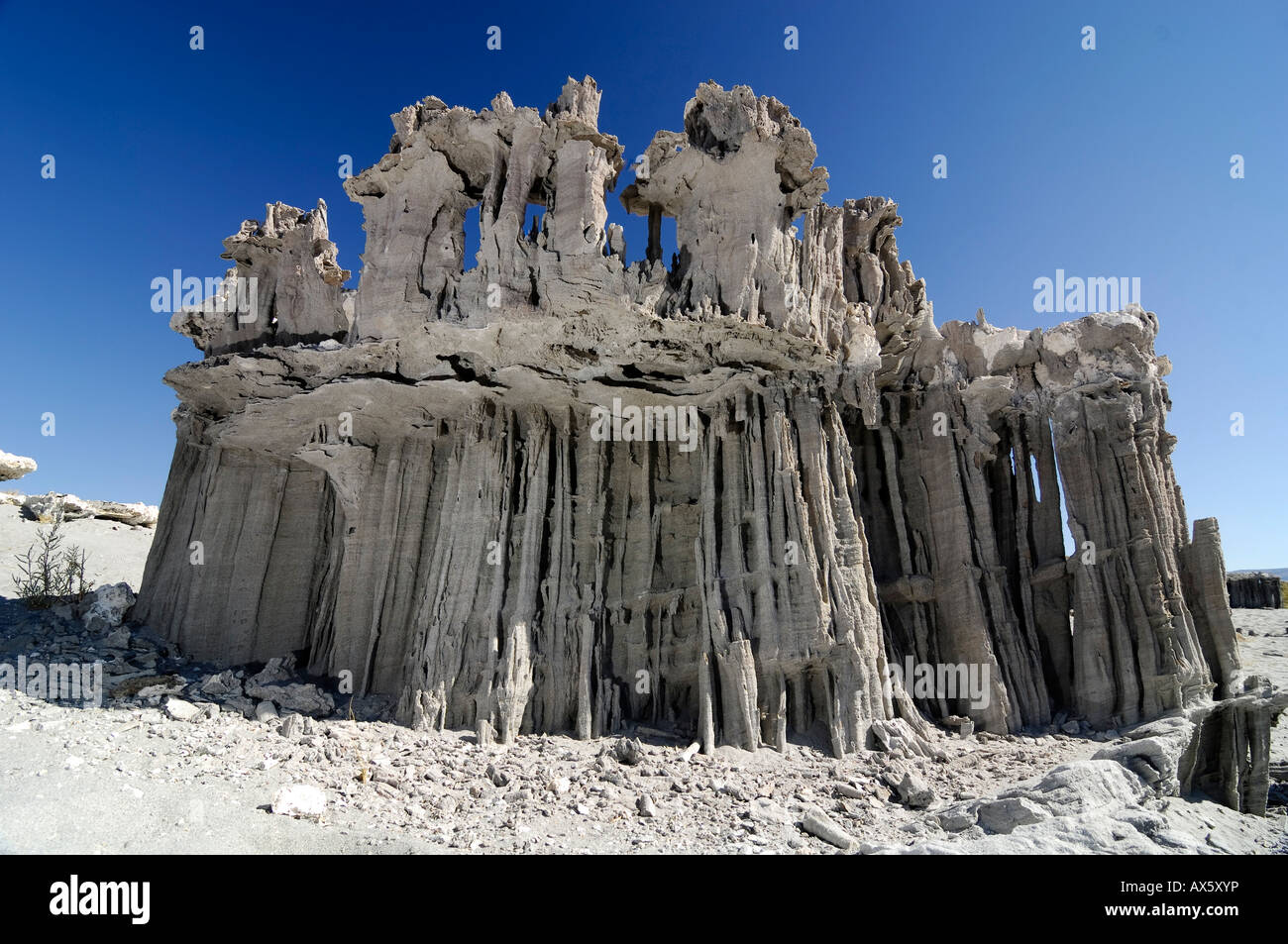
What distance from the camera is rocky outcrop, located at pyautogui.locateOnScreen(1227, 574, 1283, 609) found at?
37.7 m

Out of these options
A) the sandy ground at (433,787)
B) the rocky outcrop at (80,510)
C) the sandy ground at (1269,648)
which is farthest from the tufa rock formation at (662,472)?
the rocky outcrop at (80,510)

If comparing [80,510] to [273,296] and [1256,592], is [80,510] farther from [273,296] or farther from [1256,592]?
[1256,592]

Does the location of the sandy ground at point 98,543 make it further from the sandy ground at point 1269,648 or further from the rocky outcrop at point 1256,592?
the rocky outcrop at point 1256,592

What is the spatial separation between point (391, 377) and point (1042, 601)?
15.9 metres

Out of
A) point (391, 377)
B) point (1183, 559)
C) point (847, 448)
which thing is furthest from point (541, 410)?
point (1183, 559)

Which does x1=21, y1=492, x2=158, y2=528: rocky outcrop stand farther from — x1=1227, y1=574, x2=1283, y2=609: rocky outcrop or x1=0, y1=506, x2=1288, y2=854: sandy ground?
x1=1227, y1=574, x2=1283, y2=609: rocky outcrop

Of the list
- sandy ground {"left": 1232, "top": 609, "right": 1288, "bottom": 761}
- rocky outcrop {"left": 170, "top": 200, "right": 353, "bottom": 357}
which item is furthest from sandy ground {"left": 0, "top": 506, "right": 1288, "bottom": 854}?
rocky outcrop {"left": 170, "top": 200, "right": 353, "bottom": 357}

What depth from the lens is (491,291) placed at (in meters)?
13.5

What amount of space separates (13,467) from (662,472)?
1188 inches

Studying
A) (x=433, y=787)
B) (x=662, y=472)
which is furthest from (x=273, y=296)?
(x=433, y=787)

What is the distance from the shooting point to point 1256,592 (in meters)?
38.0

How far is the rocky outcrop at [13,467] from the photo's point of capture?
98.4 ft

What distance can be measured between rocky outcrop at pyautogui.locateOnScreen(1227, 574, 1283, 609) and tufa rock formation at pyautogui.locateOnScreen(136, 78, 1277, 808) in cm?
2962
